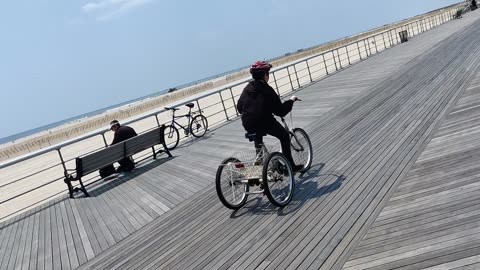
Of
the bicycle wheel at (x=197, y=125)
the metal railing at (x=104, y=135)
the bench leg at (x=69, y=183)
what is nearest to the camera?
the bench leg at (x=69, y=183)

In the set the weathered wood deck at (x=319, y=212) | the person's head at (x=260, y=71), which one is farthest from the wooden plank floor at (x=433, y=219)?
the person's head at (x=260, y=71)

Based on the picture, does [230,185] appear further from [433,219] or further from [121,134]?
[121,134]

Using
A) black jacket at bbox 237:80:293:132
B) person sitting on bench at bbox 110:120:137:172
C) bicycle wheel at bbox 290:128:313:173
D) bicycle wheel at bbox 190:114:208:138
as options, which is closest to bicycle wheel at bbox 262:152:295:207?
black jacket at bbox 237:80:293:132

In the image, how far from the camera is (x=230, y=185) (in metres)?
5.05

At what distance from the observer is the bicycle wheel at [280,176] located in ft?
15.8

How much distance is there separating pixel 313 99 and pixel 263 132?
838 cm

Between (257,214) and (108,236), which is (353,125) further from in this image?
(108,236)

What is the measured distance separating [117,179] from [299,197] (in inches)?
190

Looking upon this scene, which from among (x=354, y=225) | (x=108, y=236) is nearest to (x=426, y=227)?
(x=354, y=225)

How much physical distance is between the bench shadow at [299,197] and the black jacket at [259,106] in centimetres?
99

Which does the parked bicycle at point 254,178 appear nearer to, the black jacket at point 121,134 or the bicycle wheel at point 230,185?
the bicycle wheel at point 230,185

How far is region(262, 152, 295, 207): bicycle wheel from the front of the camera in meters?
4.83

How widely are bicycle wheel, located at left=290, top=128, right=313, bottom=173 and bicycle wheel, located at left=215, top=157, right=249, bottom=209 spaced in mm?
1160

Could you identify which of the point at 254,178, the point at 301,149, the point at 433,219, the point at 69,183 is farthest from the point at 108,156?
the point at 433,219
